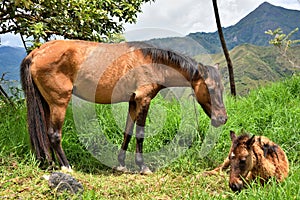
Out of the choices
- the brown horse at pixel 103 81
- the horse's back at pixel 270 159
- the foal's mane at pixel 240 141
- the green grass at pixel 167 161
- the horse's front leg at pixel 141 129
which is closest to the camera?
the foal's mane at pixel 240 141

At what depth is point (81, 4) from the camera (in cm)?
547

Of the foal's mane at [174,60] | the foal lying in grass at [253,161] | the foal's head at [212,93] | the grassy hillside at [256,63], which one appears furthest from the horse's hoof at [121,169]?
the grassy hillside at [256,63]

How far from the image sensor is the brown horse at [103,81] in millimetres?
4367

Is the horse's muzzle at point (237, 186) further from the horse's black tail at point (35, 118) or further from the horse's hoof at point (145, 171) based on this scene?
the horse's black tail at point (35, 118)

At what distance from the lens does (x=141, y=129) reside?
4.78 metres

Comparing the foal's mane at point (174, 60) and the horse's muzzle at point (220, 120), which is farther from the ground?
the foal's mane at point (174, 60)

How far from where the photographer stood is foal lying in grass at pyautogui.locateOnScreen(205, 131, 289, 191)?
126 inches

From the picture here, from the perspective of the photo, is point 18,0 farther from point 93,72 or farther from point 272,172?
point 272,172

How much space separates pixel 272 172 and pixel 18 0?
11.1 ft

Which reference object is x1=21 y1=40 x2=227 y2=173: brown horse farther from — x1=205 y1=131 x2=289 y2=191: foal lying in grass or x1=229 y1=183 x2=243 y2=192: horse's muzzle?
x1=229 y1=183 x2=243 y2=192: horse's muzzle

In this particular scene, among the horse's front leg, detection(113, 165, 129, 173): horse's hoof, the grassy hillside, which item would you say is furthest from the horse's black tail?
the grassy hillside

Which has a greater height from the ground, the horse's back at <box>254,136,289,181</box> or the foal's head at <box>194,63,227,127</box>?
the foal's head at <box>194,63,227,127</box>

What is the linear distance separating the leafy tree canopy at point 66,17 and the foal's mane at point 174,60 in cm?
135

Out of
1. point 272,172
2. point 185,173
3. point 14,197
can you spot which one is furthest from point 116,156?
point 272,172
